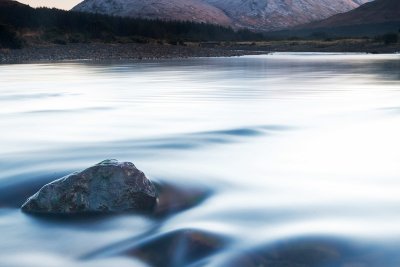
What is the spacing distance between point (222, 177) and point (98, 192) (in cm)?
219

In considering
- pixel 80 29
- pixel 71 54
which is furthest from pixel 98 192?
pixel 80 29

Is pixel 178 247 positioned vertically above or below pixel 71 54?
above

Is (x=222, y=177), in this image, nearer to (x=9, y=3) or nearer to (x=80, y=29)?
(x=80, y=29)

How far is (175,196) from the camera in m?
6.34

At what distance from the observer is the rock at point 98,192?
18.1ft

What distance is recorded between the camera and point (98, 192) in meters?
5.54

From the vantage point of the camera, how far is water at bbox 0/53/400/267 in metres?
4.73

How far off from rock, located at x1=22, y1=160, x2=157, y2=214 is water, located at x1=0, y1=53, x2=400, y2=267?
0.17 meters

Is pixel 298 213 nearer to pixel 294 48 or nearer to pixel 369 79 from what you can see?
pixel 369 79

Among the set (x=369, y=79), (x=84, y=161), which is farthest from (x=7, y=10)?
(x=84, y=161)

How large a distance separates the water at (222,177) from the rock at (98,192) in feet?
0.54

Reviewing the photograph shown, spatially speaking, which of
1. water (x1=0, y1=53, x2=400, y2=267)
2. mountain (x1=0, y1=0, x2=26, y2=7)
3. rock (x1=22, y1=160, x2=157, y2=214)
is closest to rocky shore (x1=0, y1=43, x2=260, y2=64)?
water (x1=0, y1=53, x2=400, y2=267)

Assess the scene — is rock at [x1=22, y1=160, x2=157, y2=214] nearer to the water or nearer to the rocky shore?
the water

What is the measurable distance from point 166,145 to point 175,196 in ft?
12.9
